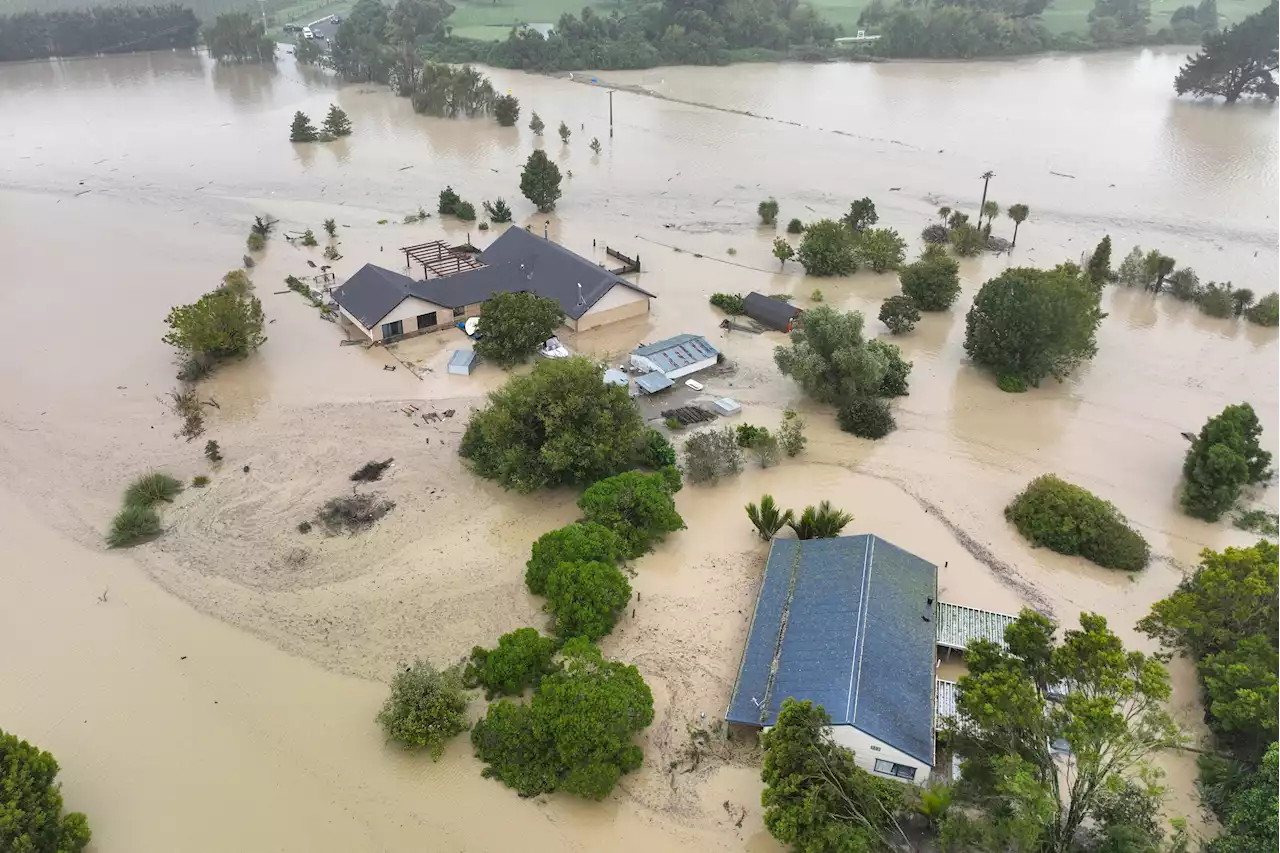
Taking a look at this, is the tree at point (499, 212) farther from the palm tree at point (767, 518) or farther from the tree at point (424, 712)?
the tree at point (424, 712)

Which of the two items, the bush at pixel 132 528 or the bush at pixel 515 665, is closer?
the bush at pixel 515 665

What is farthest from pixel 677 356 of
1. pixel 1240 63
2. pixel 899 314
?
pixel 1240 63

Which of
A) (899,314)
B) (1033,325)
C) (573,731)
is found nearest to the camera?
(573,731)

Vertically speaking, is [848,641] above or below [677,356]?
below

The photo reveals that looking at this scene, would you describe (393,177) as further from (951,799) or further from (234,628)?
(951,799)

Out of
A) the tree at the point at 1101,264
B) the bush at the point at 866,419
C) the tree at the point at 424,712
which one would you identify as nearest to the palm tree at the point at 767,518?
the bush at the point at 866,419

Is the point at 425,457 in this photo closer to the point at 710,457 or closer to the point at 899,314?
the point at 710,457
